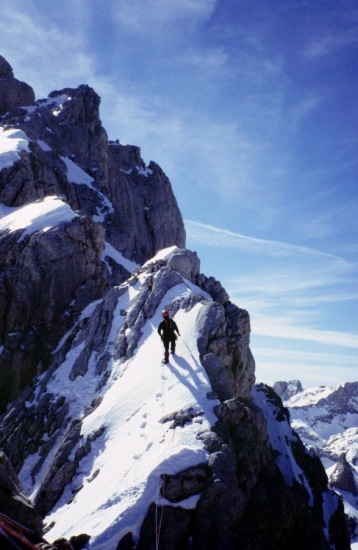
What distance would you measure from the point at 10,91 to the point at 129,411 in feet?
295

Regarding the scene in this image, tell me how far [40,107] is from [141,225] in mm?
33597

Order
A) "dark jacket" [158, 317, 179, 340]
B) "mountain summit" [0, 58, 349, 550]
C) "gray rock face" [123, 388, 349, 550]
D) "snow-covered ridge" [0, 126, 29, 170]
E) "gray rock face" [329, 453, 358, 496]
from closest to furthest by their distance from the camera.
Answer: "gray rock face" [123, 388, 349, 550] → "mountain summit" [0, 58, 349, 550] → "dark jacket" [158, 317, 179, 340] → "snow-covered ridge" [0, 126, 29, 170] → "gray rock face" [329, 453, 358, 496]

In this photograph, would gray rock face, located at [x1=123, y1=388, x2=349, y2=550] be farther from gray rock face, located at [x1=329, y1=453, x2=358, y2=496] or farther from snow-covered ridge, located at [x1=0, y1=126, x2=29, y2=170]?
gray rock face, located at [x1=329, y1=453, x2=358, y2=496]

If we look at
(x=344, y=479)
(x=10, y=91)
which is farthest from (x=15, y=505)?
(x=344, y=479)

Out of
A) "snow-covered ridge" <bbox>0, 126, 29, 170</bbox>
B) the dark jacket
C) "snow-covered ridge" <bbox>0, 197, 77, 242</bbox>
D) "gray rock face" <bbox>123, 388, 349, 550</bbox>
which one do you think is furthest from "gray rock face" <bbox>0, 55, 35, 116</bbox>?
"gray rock face" <bbox>123, 388, 349, 550</bbox>

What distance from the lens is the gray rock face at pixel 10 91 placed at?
86.3 m

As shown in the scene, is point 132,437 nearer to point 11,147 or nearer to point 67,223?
point 67,223

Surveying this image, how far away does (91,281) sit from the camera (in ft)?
115

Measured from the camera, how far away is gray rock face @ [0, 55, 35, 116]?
8631 centimetres

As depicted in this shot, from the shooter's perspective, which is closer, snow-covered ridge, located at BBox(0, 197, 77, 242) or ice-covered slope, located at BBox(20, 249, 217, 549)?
Result: ice-covered slope, located at BBox(20, 249, 217, 549)

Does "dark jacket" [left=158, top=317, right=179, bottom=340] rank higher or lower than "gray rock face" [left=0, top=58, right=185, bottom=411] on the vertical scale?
lower

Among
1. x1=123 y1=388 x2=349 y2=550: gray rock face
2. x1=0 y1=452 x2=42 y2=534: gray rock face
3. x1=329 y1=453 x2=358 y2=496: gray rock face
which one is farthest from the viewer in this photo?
x1=329 y1=453 x2=358 y2=496: gray rock face

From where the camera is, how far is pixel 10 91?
8700cm

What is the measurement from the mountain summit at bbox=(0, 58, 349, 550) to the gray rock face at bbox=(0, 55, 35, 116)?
4679 centimetres
